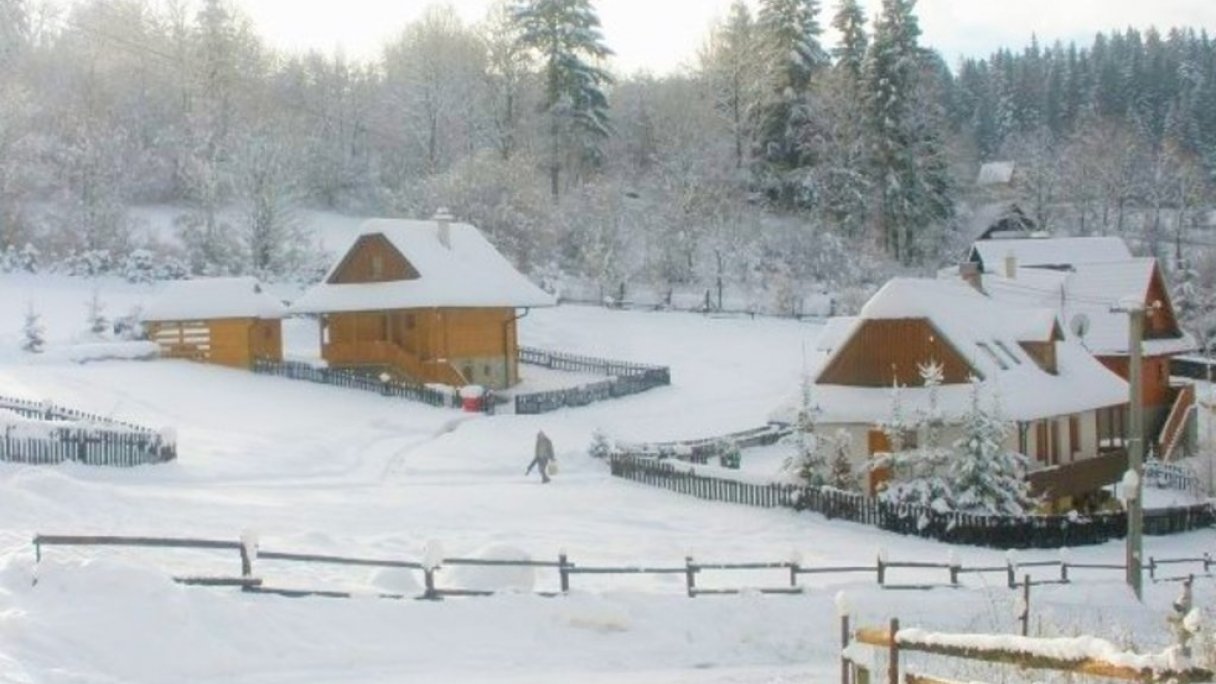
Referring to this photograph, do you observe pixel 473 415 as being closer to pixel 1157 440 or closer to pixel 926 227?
pixel 1157 440

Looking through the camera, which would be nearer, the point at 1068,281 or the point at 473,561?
the point at 473,561

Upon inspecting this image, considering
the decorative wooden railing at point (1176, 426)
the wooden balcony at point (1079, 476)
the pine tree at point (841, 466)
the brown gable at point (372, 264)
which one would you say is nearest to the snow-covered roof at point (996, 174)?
the decorative wooden railing at point (1176, 426)

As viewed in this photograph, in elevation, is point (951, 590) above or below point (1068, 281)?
below

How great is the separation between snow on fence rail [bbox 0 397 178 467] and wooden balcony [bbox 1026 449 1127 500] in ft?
71.0

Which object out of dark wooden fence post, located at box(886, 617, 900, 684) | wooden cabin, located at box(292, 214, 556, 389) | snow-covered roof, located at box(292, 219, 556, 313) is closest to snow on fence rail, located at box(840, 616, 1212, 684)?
dark wooden fence post, located at box(886, 617, 900, 684)

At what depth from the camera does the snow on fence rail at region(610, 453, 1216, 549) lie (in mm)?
28906

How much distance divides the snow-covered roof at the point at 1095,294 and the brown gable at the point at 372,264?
70.0 ft

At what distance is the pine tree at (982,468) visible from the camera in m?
29.9

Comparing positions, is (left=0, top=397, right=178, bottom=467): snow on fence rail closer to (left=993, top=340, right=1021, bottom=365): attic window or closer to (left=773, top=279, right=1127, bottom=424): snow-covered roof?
(left=773, top=279, right=1127, bottom=424): snow-covered roof

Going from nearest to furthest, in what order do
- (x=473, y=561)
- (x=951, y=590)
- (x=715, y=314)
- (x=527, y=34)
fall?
1. (x=473, y=561)
2. (x=951, y=590)
3. (x=715, y=314)
4. (x=527, y=34)

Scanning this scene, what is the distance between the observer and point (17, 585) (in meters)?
15.6

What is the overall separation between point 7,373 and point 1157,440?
39.9 m

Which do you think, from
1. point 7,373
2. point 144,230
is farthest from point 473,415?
point 144,230

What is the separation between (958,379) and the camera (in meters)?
33.8
